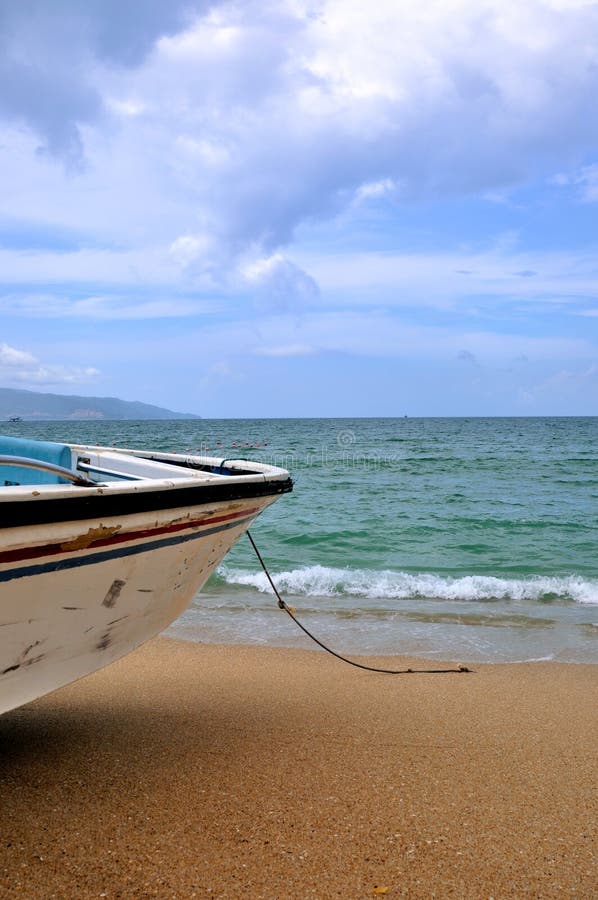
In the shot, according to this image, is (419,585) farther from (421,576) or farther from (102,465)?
(102,465)

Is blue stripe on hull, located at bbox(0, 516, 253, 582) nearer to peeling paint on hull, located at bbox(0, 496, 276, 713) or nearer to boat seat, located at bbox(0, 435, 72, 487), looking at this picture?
peeling paint on hull, located at bbox(0, 496, 276, 713)

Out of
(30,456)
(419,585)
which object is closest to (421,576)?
(419,585)

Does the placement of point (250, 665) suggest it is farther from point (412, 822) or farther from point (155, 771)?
point (412, 822)

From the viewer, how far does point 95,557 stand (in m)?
2.64

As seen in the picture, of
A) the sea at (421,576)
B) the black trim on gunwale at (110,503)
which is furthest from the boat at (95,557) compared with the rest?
the sea at (421,576)

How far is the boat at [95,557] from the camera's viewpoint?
2.37 meters

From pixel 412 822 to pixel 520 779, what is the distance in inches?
28.1

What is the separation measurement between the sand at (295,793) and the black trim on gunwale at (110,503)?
1177mm

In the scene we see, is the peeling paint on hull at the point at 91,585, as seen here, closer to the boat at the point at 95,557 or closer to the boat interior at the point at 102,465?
the boat at the point at 95,557

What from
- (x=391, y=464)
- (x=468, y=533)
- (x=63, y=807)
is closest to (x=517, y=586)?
(x=468, y=533)

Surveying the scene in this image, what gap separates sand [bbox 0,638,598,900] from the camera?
7.75 ft

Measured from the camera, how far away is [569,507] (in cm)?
1550

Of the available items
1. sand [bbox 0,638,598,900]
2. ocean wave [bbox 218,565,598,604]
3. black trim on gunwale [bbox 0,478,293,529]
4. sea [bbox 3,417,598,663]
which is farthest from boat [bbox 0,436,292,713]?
ocean wave [bbox 218,565,598,604]

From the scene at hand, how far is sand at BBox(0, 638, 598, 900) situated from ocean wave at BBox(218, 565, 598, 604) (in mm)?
3602
